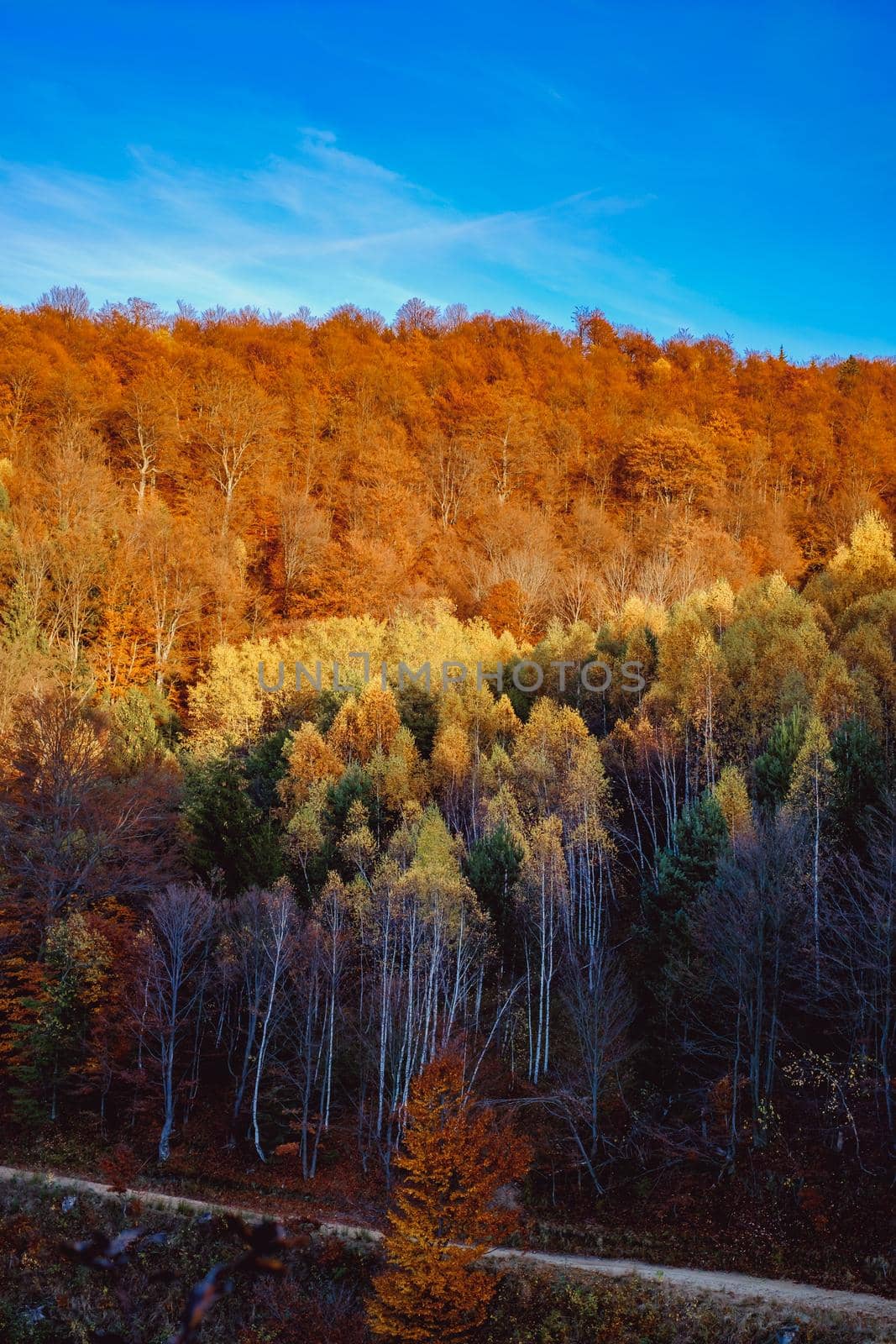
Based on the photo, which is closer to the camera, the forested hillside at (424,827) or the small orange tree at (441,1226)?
the small orange tree at (441,1226)

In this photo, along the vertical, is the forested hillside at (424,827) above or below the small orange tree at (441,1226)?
above

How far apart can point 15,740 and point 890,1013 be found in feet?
102

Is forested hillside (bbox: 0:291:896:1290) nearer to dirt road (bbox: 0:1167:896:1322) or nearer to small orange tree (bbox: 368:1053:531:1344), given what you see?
dirt road (bbox: 0:1167:896:1322)

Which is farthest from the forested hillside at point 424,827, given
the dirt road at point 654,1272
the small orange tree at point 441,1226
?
the small orange tree at point 441,1226

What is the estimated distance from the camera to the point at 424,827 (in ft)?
102

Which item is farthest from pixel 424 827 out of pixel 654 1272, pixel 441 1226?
pixel 654 1272

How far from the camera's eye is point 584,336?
11462 cm

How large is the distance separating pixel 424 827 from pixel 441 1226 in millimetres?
13305

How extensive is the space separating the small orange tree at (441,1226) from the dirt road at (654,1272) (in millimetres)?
1382

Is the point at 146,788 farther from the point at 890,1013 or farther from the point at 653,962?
the point at 890,1013

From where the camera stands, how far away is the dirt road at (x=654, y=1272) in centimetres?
1867

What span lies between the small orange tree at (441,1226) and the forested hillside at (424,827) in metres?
1.84

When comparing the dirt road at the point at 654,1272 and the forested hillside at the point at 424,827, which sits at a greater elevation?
the forested hillside at the point at 424,827

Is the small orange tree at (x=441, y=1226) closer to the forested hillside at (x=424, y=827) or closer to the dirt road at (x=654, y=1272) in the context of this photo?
the dirt road at (x=654, y=1272)
